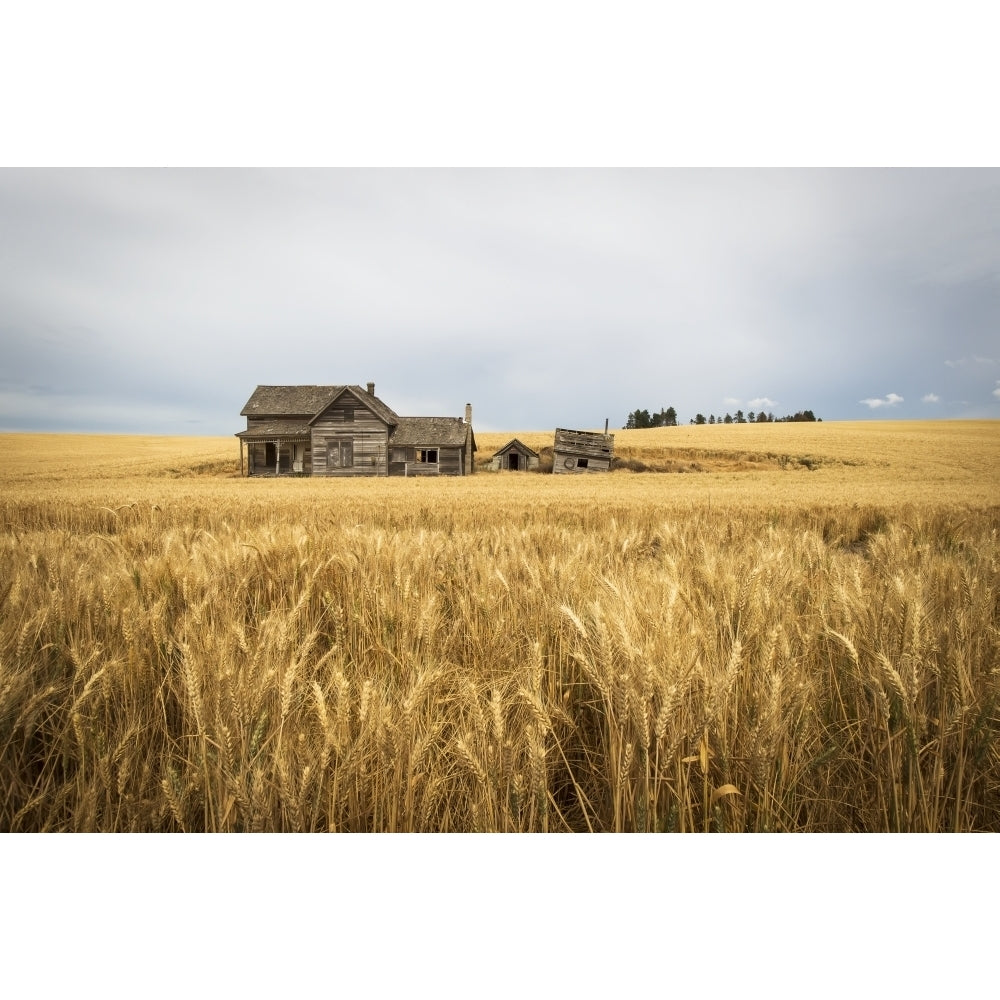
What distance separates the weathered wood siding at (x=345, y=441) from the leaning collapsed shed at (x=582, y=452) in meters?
12.5

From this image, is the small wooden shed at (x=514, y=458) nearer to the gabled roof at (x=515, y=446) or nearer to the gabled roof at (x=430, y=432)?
the gabled roof at (x=515, y=446)

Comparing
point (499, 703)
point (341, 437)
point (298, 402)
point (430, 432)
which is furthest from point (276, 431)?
point (499, 703)

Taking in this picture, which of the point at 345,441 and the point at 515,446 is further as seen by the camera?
the point at 515,446

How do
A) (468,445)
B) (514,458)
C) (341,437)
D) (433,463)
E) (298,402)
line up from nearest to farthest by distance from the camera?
(341,437) → (433,463) → (298,402) → (468,445) → (514,458)

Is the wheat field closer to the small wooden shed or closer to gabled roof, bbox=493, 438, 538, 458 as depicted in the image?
gabled roof, bbox=493, 438, 538, 458

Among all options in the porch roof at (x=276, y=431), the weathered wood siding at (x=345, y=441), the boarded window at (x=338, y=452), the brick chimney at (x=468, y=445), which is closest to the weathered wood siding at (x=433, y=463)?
the brick chimney at (x=468, y=445)

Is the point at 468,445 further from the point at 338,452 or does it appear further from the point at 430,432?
the point at 338,452

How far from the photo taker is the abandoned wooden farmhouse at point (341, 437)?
93.9 ft

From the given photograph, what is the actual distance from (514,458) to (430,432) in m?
8.35

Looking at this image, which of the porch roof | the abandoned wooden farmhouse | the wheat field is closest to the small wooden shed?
the abandoned wooden farmhouse

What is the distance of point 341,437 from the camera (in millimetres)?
28578

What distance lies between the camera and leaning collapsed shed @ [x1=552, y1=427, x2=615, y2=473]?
3328 centimetres

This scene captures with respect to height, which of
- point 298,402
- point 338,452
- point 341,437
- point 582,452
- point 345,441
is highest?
point 298,402

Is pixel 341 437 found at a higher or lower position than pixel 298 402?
lower
